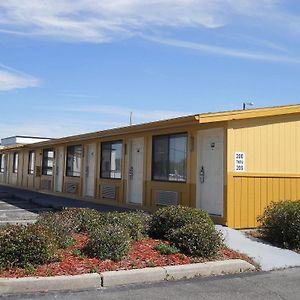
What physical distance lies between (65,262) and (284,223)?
4.79m

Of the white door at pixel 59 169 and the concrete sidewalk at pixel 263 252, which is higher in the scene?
the white door at pixel 59 169

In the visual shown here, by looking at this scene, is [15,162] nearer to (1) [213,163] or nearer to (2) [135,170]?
(2) [135,170]

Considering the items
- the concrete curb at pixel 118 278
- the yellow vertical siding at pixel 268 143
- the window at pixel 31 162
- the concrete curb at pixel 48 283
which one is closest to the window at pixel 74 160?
the window at pixel 31 162

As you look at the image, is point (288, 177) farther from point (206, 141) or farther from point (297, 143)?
point (206, 141)

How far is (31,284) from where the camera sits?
6363mm

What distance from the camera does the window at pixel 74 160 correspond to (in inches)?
795

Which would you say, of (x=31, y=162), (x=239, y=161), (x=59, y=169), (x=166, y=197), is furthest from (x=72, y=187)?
(x=239, y=161)

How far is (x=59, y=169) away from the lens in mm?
22531

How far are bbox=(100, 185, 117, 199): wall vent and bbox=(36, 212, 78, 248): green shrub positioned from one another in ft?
24.1

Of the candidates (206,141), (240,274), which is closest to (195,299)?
(240,274)

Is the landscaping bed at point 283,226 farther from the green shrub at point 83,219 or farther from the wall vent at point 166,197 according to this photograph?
the green shrub at point 83,219

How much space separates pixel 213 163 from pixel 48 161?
14191mm

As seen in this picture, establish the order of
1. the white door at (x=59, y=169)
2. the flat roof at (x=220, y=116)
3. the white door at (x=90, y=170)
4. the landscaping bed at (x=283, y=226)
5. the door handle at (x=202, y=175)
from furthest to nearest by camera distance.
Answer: the white door at (x=59, y=169), the white door at (x=90, y=170), the door handle at (x=202, y=175), the flat roof at (x=220, y=116), the landscaping bed at (x=283, y=226)

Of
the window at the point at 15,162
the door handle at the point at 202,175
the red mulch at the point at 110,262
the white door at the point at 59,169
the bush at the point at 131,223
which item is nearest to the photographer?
the red mulch at the point at 110,262
